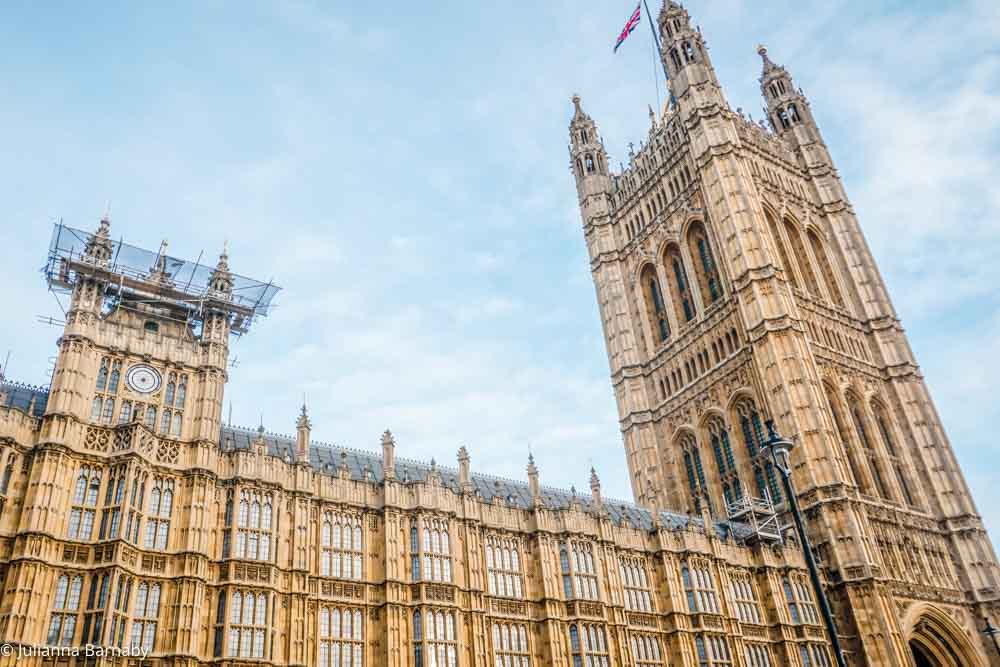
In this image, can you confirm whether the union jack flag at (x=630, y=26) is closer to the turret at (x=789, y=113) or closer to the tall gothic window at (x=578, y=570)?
the turret at (x=789, y=113)

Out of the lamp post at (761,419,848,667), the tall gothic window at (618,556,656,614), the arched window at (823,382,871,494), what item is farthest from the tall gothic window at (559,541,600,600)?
the arched window at (823,382,871,494)

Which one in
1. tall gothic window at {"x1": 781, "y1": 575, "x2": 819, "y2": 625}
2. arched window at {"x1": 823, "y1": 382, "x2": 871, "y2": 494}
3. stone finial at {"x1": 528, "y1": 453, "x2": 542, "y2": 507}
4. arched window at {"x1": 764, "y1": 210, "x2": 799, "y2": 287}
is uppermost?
arched window at {"x1": 764, "y1": 210, "x2": 799, "y2": 287}

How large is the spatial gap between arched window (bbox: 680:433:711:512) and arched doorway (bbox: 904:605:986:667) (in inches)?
710

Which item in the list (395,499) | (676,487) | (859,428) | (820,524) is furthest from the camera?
(676,487)

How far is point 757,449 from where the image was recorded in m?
63.4

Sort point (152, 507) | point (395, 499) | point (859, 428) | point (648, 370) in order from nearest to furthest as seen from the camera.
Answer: point (152, 507)
point (395, 499)
point (859, 428)
point (648, 370)

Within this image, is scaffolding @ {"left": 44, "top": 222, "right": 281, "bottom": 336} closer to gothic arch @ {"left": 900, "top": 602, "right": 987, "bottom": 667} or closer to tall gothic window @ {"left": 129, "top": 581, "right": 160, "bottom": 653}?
tall gothic window @ {"left": 129, "top": 581, "right": 160, "bottom": 653}

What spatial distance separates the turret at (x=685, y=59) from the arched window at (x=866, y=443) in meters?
30.4

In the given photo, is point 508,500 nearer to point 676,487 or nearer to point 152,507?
point 152,507

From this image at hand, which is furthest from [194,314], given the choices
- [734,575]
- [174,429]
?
[734,575]

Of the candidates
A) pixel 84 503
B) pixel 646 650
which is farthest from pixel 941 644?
pixel 84 503

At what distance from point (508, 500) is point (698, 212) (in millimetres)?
38341

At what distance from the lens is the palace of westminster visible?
32.2m

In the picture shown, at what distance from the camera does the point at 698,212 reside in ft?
243
